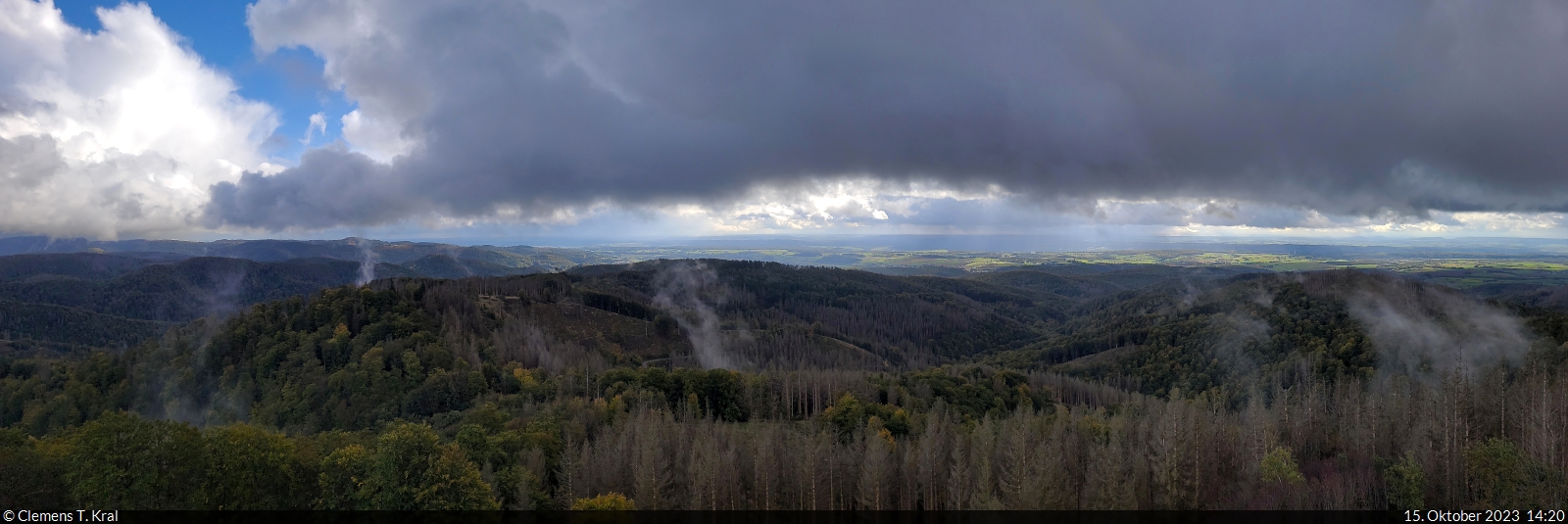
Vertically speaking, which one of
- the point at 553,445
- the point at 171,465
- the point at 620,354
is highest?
the point at 171,465

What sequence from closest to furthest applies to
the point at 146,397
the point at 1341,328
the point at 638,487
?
the point at 638,487 → the point at 146,397 → the point at 1341,328

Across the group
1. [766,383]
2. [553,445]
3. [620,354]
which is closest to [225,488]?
[553,445]

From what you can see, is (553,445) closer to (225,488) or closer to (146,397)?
(225,488)

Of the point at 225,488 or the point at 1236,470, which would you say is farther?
the point at 1236,470

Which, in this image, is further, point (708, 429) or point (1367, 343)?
point (1367, 343)

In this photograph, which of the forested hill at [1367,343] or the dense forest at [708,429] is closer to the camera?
the dense forest at [708,429]

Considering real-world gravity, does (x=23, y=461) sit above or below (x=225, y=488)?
above

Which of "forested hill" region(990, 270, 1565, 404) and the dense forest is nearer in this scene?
the dense forest

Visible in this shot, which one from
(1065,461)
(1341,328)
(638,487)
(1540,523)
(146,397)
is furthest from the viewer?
(1341,328)

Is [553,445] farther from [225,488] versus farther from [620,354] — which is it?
[620,354]

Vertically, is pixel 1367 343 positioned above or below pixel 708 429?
below
